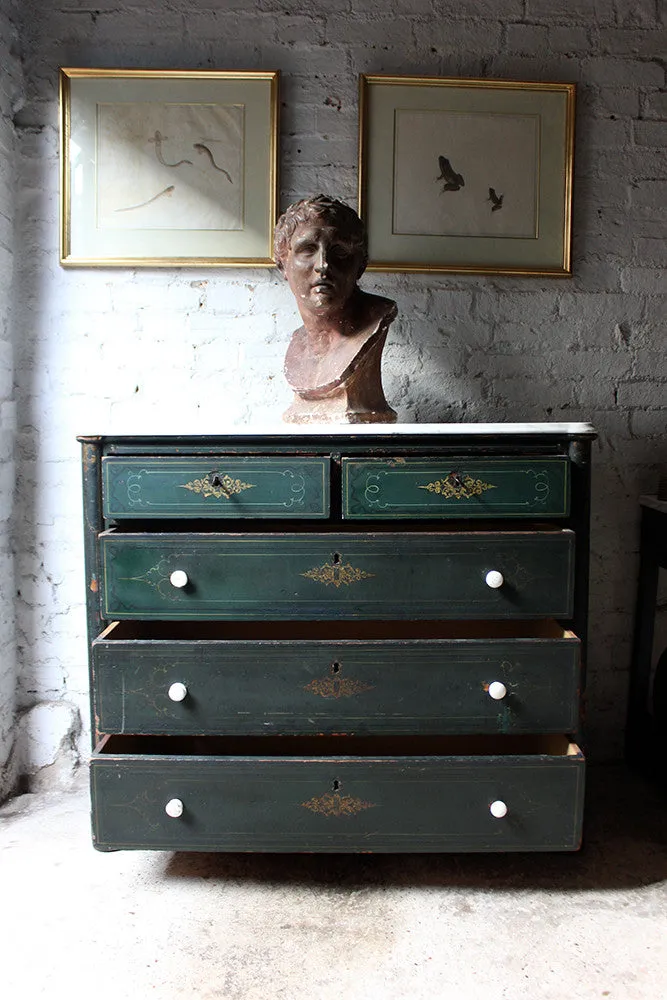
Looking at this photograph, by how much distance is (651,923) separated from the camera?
6.40ft

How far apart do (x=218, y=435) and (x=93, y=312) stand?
105cm

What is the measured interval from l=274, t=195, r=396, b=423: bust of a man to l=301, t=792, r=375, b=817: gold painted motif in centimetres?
102

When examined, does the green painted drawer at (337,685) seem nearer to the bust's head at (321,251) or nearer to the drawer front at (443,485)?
the drawer front at (443,485)

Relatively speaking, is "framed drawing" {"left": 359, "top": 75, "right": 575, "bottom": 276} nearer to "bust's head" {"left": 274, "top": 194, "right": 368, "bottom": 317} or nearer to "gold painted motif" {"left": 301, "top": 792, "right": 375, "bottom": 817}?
"bust's head" {"left": 274, "top": 194, "right": 368, "bottom": 317}

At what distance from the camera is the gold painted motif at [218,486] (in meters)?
1.96

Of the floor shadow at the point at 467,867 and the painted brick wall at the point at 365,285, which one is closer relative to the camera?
the floor shadow at the point at 467,867

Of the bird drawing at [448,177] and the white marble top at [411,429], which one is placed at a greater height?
the bird drawing at [448,177]

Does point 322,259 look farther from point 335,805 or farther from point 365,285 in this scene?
point 335,805

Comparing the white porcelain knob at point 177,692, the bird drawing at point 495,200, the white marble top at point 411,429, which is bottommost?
the white porcelain knob at point 177,692

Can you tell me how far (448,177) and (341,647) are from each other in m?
1.70

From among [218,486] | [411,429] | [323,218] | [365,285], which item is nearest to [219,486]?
[218,486]

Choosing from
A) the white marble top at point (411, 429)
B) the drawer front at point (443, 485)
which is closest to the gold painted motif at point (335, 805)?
the drawer front at point (443, 485)

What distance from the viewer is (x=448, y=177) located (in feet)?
8.78

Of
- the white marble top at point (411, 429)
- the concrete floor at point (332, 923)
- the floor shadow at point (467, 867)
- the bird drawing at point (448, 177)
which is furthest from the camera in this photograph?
the bird drawing at point (448, 177)
